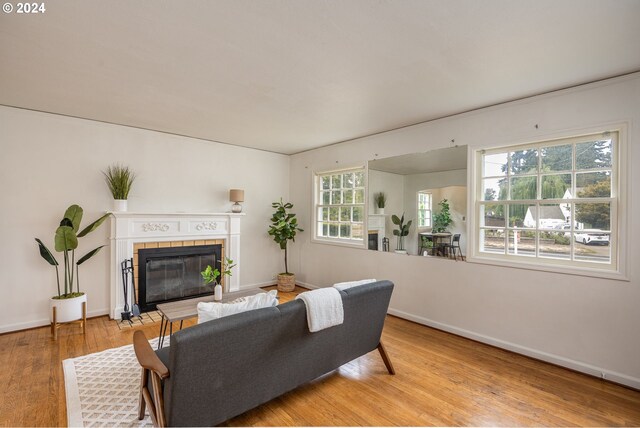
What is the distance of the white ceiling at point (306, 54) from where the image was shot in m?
1.78

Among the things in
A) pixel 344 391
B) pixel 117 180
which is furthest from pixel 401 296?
pixel 117 180

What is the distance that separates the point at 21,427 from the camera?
1.94m

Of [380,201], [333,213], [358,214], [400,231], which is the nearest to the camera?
[400,231]

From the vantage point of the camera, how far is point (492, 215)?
3373mm

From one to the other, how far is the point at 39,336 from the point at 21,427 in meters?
1.85

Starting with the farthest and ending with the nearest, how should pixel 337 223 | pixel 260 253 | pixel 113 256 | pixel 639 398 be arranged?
pixel 260 253 → pixel 337 223 → pixel 113 256 → pixel 639 398

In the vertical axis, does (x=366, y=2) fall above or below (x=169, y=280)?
above

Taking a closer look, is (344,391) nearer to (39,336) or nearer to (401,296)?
(401,296)

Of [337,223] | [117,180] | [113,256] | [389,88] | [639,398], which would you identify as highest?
[389,88]

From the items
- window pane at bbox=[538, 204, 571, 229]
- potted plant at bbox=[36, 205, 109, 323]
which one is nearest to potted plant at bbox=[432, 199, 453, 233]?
window pane at bbox=[538, 204, 571, 229]

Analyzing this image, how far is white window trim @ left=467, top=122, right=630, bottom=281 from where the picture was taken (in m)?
2.52

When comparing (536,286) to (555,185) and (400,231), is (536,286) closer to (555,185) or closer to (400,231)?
(555,185)

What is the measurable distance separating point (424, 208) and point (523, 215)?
1.07m

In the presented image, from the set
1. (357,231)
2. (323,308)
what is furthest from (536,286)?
(357,231)
